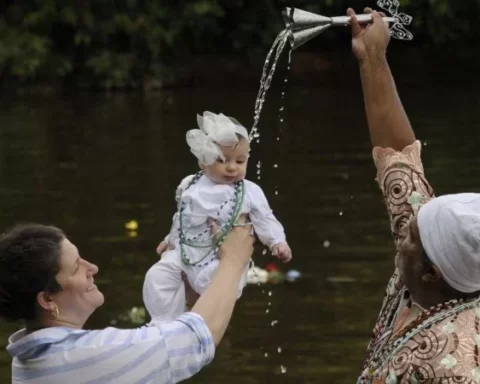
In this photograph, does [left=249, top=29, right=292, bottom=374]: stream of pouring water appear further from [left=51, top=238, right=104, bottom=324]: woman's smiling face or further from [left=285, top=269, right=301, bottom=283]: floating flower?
[left=51, top=238, right=104, bottom=324]: woman's smiling face

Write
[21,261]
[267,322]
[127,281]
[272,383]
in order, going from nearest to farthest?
[21,261]
[272,383]
[267,322]
[127,281]

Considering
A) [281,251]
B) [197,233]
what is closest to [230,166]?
[197,233]

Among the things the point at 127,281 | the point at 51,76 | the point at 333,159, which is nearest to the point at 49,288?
the point at 127,281

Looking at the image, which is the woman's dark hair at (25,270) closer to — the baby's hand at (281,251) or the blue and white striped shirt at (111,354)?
the blue and white striped shirt at (111,354)

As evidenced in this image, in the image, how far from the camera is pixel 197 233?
12.9 feet

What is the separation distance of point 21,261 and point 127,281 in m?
6.19

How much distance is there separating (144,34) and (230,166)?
2083 cm

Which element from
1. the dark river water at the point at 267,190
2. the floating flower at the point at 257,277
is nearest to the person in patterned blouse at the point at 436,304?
the dark river water at the point at 267,190

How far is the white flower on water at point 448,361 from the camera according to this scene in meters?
3.03

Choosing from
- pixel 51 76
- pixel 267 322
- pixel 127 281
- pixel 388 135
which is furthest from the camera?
pixel 51 76

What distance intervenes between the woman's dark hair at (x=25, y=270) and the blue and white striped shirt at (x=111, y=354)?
0.07 meters

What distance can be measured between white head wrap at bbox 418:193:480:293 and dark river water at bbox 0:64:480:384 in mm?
4226

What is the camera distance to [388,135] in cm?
380

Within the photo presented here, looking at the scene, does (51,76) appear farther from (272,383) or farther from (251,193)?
(251,193)
